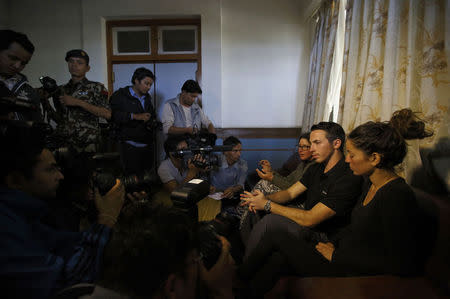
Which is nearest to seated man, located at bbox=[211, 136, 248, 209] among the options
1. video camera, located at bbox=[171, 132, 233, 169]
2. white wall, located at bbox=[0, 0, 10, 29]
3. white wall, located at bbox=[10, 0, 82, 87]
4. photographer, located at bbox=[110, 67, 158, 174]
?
video camera, located at bbox=[171, 132, 233, 169]

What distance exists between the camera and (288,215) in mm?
1390

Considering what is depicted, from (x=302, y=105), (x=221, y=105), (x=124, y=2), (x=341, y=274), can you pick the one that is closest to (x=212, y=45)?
(x=221, y=105)

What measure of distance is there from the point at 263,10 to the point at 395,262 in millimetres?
3579

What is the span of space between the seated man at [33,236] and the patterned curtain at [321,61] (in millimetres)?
2611

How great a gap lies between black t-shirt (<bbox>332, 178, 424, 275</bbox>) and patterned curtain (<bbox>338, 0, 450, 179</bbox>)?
49 cm

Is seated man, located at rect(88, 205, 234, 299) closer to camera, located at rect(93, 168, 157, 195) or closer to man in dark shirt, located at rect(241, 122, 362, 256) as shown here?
camera, located at rect(93, 168, 157, 195)

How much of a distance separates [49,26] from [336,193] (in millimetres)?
4487

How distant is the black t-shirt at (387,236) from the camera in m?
0.90

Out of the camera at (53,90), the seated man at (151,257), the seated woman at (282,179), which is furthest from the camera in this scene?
the camera at (53,90)

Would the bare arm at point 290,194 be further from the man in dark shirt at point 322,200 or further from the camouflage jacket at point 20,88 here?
the camouflage jacket at point 20,88

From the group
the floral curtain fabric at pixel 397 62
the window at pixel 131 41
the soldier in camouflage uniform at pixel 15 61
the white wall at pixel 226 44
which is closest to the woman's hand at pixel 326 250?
the floral curtain fabric at pixel 397 62

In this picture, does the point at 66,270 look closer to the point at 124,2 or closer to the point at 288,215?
the point at 288,215

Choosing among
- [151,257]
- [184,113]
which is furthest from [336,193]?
[184,113]

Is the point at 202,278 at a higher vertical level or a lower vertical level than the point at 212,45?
lower
